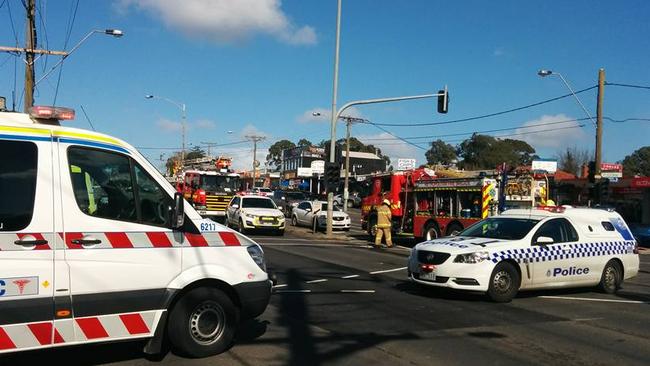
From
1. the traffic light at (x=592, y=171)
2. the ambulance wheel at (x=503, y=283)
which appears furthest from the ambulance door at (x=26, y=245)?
the traffic light at (x=592, y=171)

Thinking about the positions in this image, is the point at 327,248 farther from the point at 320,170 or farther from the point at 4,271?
the point at 320,170

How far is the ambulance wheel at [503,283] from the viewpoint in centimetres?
988

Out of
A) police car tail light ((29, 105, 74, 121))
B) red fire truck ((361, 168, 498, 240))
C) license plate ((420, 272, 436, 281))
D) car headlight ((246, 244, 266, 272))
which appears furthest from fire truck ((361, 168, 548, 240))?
police car tail light ((29, 105, 74, 121))

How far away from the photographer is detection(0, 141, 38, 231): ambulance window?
4812mm

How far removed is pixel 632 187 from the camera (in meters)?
37.1

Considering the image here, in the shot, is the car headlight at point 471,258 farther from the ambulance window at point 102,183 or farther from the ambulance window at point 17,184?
the ambulance window at point 17,184

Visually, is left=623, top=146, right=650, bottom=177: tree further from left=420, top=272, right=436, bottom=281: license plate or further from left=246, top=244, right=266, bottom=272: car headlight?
left=246, top=244, right=266, bottom=272: car headlight

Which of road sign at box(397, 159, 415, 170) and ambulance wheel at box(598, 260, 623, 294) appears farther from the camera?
road sign at box(397, 159, 415, 170)

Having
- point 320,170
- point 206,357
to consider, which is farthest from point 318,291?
point 320,170

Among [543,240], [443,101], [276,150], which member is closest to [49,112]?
[543,240]

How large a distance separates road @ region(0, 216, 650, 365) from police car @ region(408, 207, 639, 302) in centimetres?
33

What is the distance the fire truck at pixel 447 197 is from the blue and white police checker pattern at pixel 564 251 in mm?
7015

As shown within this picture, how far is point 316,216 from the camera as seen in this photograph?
2819 cm

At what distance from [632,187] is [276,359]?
36.7m
